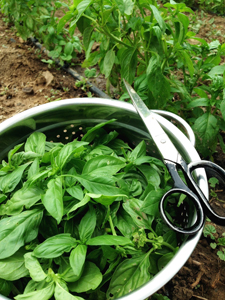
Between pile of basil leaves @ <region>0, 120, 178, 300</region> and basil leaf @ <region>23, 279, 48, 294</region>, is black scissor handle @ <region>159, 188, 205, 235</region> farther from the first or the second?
basil leaf @ <region>23, 279, 48, 294</region>

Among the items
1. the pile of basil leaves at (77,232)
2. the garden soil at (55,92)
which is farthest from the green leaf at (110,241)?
the garden soil at (55,92)

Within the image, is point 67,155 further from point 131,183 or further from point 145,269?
point 145,269

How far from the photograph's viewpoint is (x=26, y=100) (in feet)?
5.68

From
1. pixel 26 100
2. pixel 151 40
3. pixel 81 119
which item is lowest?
pixel 26 100

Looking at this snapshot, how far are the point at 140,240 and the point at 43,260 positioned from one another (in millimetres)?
286

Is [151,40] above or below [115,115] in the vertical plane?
above

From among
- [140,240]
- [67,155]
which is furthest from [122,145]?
[140,240]

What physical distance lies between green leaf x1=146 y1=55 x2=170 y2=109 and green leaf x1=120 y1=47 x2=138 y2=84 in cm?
12

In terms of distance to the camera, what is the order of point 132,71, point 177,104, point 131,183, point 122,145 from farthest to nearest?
point 177,104 → point 132,71 → point 122,145 → point 131,183

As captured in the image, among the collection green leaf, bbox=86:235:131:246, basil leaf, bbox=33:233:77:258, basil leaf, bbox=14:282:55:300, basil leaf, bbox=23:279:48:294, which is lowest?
basil leaf, bbox=23:279:48:294

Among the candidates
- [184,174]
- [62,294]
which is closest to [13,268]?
[62,294]

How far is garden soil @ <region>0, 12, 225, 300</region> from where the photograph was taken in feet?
3.26

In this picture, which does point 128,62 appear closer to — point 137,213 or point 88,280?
point 137,213

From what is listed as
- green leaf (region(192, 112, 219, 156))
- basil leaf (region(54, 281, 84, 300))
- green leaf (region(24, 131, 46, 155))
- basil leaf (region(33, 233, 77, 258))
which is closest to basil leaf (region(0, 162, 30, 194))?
green leaf (region(24, 131, 46, 155))
